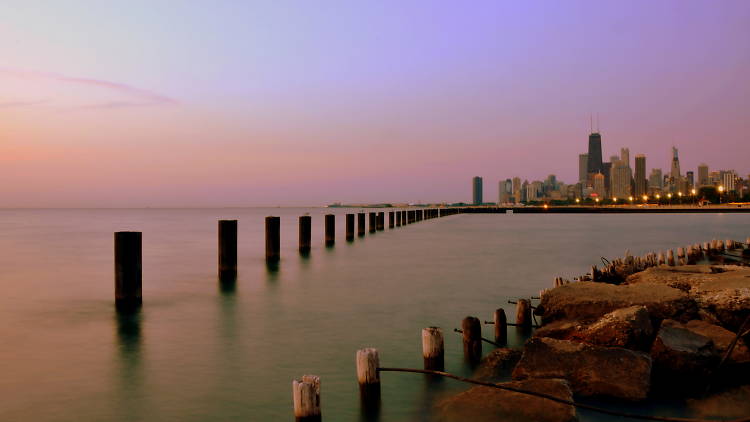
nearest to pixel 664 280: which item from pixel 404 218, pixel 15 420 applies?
pixel 15 420

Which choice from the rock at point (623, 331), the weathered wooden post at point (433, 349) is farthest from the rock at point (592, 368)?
the weathered wooden post at point (433, 349)

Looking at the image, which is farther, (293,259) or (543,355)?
(293,259)

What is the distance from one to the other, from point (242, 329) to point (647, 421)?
6.68m

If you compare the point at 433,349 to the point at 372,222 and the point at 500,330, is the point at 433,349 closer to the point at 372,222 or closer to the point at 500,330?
the point at 500,330

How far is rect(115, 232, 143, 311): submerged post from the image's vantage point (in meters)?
9.96

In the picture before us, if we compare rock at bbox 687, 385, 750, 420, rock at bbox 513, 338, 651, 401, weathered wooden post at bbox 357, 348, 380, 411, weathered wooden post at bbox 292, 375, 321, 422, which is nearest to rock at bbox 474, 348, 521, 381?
rock at bbox 513, 338, 651, 401

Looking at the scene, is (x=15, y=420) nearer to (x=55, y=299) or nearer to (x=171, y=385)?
(x=171, y=385)

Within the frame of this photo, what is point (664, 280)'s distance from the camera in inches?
399

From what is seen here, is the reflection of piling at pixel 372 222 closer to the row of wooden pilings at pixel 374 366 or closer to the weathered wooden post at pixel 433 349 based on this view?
the row of wooden pilings at pixel 374 366

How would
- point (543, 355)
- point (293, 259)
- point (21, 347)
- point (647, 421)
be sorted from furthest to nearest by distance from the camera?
point (293, 259)
point (21, 347)
point (543, 355)
point (647, 421)

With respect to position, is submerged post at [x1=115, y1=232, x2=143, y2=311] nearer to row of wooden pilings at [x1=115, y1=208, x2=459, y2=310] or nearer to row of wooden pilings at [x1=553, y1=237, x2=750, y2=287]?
row of wooden pilings at [x1=115, y1=208, x2=459, y2=310]

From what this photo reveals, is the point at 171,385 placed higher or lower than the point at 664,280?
lower

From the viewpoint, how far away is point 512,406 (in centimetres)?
504

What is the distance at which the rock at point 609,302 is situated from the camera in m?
7.80
